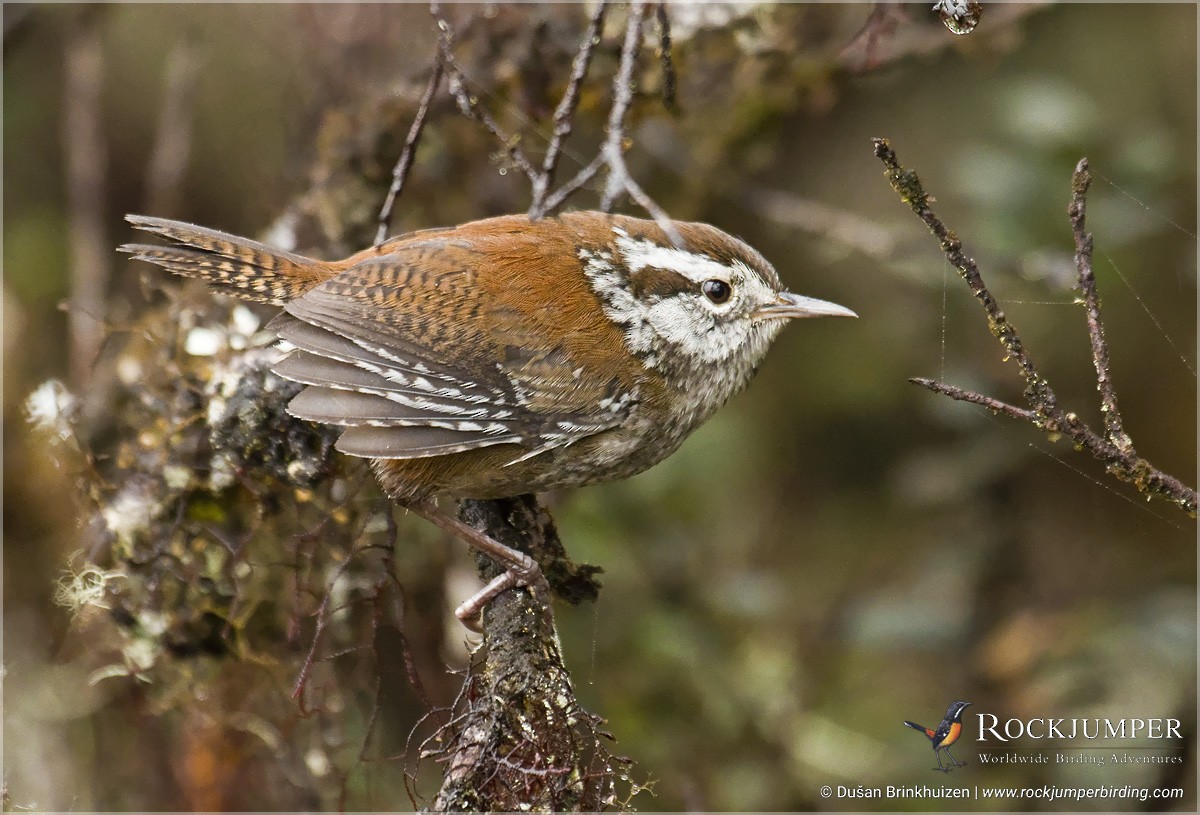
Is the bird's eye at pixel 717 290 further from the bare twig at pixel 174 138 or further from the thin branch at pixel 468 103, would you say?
the bare twig at pixel 174 138

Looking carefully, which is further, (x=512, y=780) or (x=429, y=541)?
(x=429, y=541)

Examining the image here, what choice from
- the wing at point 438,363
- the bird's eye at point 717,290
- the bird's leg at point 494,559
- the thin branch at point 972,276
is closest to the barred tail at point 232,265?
the wing at point 438,363

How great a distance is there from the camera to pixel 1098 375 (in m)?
2.22

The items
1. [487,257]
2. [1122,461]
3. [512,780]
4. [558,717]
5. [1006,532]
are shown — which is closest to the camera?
[1122,461]

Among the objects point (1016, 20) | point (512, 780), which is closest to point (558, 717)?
point (512, 780)

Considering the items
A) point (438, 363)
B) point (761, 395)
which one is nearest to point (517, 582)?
point (438, 363)

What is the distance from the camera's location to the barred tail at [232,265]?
11.0 feet

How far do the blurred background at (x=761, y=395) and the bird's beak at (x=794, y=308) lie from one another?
0.91 metres

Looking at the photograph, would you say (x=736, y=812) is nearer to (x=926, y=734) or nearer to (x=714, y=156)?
(x=926, y=734)

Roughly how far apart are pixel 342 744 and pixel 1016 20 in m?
3.76

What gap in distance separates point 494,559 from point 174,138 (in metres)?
3.58

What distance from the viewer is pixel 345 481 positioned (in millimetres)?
3490

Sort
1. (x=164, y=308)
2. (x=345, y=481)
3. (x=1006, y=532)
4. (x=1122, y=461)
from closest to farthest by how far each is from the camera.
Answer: (x=1122, y=461) < (x=345, y=481) < (x=164, y=308) < (x=1006, y=532)

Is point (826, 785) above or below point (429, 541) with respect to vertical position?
below
